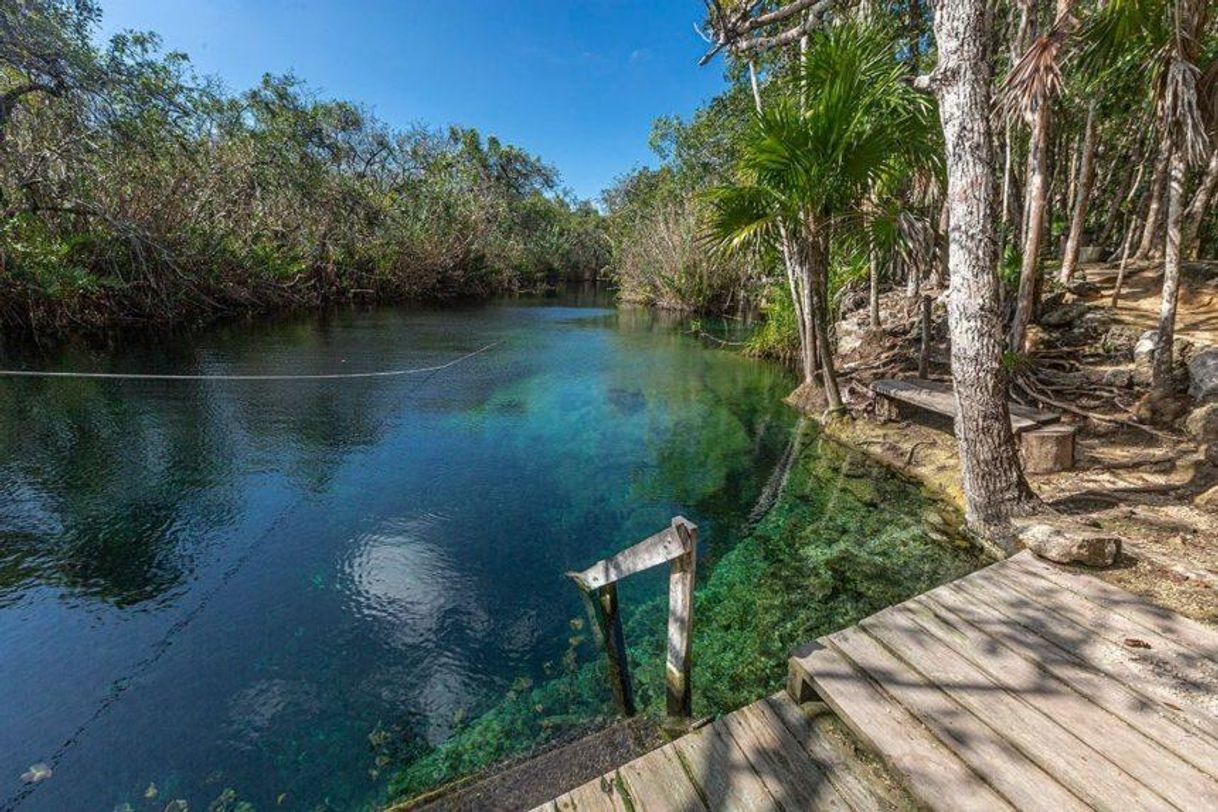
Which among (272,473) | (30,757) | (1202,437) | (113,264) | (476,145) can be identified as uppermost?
(476,145)

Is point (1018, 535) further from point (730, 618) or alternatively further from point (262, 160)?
point (262, 160)

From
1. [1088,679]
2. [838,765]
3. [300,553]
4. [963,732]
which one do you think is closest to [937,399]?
[1088,679]

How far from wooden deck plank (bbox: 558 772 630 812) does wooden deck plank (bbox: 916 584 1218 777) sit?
175cm

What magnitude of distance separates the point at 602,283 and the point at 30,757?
145 feet

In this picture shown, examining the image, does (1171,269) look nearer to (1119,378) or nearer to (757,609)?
(1119,378)

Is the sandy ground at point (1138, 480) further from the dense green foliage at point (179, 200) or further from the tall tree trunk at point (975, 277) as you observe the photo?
the dense green foliage at point (179, 200)

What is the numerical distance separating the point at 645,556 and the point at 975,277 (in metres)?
3.15

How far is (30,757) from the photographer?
2432 millimetres

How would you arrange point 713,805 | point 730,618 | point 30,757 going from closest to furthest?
1. point 713,805
2. point 30,757
3. point 730,618

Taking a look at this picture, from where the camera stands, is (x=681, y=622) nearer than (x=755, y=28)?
Yes

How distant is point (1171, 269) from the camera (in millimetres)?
4758

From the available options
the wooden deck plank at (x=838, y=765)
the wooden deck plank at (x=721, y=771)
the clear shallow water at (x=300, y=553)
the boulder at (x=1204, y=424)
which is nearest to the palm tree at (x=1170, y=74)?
the boulder at (x=1204, y=424)

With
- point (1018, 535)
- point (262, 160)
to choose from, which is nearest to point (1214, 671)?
point (1018, 535)

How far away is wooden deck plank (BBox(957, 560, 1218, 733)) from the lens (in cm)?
193
